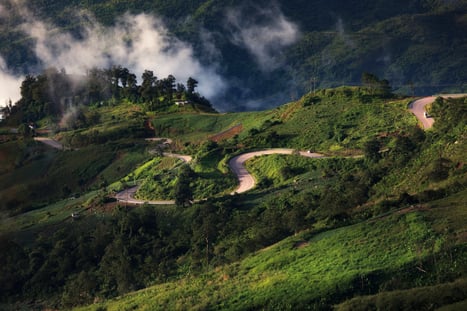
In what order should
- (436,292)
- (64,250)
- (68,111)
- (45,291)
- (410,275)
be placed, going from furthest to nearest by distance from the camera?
(68,111), (64,250), (45,291), (410,275), (436,292)

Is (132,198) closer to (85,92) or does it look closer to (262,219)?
(262,219)

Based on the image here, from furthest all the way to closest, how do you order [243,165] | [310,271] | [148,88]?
[148,88] → [243,165] → [310,271]

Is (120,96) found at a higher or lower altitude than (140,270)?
higher

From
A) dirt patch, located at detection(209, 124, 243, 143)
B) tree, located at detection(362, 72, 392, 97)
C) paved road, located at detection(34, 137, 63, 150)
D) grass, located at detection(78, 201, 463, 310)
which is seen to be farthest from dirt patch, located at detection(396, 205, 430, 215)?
paved road, located at detection(34, 137, 63, 150)

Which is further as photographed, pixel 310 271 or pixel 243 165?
pixel 243 165

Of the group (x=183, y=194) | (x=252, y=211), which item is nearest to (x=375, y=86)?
(x=183, y=194)

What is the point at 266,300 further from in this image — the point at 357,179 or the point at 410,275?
the point at 357,179

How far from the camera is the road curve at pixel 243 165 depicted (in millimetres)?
67312

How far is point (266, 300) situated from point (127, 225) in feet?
96.2

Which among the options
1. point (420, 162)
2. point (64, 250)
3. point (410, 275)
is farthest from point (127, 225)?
point (410, 275)

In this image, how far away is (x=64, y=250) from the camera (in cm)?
6031

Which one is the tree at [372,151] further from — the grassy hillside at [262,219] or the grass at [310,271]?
the grass at [310,271]

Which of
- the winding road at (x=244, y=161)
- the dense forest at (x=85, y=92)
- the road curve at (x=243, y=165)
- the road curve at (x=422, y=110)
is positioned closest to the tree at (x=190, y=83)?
the dense forest at (x=85, y=92)

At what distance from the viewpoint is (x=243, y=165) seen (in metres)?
73.6
